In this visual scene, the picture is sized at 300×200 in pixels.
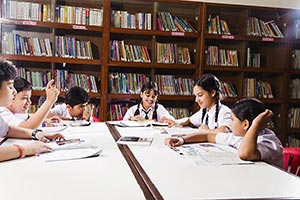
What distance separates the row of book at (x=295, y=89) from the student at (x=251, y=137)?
2.47 metres

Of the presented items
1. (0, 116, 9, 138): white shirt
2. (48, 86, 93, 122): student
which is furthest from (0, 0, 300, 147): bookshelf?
(0, 116, 9, 138): white shirt

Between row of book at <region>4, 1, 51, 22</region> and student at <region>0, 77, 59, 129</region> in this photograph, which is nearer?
student at <region>0, 77, 59, 129</region>

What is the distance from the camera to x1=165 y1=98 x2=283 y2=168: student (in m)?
1.47

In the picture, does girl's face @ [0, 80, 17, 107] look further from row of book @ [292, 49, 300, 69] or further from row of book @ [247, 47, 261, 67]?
row of book @ [292, 49, 300, 69]

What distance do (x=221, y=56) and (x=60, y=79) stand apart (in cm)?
189

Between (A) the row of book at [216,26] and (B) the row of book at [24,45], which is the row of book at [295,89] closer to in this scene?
(A) the row of book at [216,26]

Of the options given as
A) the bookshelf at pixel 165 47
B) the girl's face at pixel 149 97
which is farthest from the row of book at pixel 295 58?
the girl's face at pixel 149 97

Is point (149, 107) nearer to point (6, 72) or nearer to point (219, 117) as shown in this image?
point (219, 117)

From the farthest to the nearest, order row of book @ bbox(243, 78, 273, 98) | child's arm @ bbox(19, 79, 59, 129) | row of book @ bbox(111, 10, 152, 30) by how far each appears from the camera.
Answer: row of book @ bbox(243, 78, 273, 98), row of book @ bbox(111, 10, 152, 30), child's arm @ bbox(19, 79, 59, 129)

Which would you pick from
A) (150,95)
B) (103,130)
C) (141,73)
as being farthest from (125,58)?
(103,130)

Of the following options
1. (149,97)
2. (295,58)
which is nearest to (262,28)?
(295,58)

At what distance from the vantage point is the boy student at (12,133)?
1387 millimetres

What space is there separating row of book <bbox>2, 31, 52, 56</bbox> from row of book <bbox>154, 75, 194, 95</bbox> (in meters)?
1.26

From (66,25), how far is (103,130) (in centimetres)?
161
